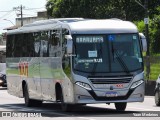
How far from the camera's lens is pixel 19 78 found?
25.7 m

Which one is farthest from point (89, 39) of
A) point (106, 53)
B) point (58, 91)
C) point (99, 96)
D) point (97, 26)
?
point (58, 91)

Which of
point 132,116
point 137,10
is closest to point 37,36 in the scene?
point 132,116

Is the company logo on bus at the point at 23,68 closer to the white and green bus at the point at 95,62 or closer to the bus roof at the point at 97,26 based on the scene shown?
the white and green bus at the point at 95,62

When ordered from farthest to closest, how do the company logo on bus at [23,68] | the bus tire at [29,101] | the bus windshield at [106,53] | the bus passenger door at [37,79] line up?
the bus tire at [29,101], the company logo on bus at [23,68], the bus passenger door at [37,79], the bus windshield at [106,53]

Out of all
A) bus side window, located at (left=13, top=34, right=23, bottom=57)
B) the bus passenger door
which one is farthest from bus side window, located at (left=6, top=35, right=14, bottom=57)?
the bus passenger door

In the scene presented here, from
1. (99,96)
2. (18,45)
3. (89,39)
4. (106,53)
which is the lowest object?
(99,96)

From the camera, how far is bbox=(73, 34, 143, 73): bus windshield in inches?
747

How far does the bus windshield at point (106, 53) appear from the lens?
19.0 metres

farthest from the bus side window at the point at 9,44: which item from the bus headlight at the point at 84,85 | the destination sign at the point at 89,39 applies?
the bus headlight at the point at 84,85

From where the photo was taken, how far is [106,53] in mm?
19141

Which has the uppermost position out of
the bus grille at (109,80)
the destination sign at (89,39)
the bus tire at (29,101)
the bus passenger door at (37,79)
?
the destination sign at (89,39)

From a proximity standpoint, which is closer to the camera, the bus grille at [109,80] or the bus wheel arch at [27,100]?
the bus grille at [109,80]

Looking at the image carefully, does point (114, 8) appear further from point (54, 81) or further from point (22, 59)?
point (54, 81)

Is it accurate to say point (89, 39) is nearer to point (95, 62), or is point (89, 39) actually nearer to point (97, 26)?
point (97, 26)
